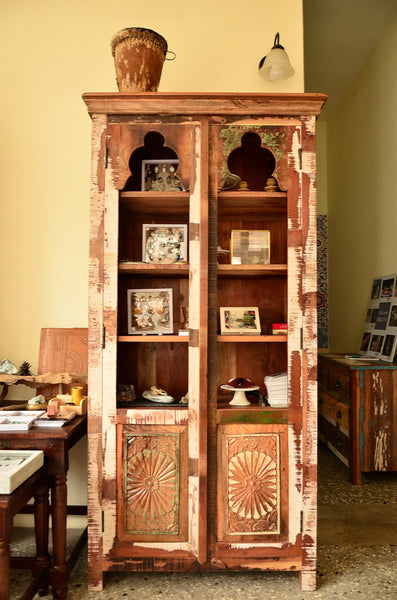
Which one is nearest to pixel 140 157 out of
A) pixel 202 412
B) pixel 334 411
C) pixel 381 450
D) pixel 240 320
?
pixel 240 320

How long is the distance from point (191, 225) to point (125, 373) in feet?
3.43

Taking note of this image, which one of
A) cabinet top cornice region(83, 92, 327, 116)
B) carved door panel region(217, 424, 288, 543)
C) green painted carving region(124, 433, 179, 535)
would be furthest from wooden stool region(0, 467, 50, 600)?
cabinet top cornice region(83, 92, 327, 116)

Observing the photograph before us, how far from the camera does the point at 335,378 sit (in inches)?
150

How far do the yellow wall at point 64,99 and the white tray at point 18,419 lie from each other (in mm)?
550

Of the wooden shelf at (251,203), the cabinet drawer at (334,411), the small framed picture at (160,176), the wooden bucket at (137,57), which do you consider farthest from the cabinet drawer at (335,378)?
the wooden bucket at (137,57)

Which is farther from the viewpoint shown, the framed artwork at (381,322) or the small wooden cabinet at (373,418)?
the framed artwork at (381,322)

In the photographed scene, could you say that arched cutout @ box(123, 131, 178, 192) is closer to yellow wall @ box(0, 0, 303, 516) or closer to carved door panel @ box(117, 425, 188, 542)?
yellow wall @ box(0, 0, 303, 516)

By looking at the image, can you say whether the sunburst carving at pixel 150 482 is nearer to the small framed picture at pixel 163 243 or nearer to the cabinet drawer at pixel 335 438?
the small framed picture at pixel 163 243

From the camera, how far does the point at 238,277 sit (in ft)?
8.47

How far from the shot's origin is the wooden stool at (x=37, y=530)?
1.55m

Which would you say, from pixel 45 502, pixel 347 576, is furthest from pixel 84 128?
pixel 347 576

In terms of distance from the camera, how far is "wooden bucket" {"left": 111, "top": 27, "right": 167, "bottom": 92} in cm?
217

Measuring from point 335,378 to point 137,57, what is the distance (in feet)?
9.90

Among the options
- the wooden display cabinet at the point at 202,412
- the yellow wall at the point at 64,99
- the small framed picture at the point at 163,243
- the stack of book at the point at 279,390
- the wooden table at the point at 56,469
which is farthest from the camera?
the yellow wall at the point at 64,99
